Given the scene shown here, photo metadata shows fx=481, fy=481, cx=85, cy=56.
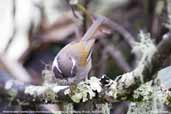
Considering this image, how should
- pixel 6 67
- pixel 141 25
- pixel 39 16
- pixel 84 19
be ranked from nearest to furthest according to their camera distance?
pixel 84 19 < pixel 6 67 < pixel 39 16 < pixel 141 25

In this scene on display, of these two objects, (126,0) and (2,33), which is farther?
(126,0)

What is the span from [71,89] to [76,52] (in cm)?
9

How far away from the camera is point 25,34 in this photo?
7.91ft

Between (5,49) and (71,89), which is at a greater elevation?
(5,49)

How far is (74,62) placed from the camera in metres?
1.15

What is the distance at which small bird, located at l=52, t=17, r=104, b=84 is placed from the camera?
110cm

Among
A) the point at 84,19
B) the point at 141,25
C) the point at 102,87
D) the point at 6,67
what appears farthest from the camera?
the point at 141,25

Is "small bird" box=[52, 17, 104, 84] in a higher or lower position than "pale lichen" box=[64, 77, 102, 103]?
higher

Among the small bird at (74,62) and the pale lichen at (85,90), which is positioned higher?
the small bird at (74,62)

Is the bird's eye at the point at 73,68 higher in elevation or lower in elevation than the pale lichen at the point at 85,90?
higher

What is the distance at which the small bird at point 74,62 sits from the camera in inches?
43.3

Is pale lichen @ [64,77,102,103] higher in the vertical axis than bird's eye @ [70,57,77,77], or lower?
lower

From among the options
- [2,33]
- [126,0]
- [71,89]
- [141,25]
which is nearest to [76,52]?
[71,89]

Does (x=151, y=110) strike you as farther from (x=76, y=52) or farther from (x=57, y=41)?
(x=57, y=41)
